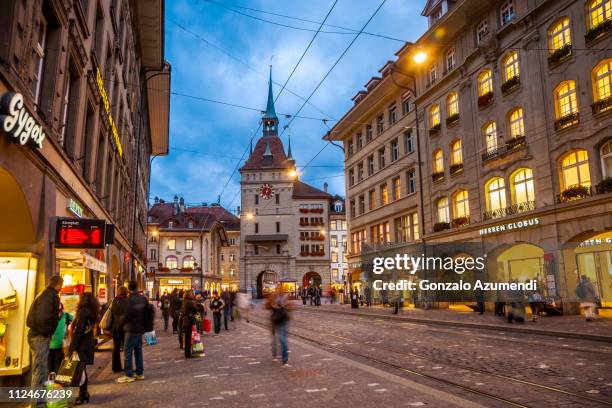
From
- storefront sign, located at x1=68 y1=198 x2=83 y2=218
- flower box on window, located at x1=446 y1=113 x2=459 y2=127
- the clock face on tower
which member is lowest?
storefront sign, located at x1=68 y1=198 x2=83 y2=218

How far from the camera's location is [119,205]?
81.6 feet

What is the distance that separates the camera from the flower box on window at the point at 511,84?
2523 cm

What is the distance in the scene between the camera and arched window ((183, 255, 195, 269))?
74125 mm

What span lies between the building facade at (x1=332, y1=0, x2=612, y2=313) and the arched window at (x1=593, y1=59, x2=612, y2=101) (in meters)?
0.04

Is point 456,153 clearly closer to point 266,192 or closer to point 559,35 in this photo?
point 559,35

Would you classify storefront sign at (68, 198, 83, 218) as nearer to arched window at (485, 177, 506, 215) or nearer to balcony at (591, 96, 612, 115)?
balcony at (591, 96, 612, 115)

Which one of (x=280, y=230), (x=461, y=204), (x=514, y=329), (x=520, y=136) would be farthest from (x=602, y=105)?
(x=280, y=230)

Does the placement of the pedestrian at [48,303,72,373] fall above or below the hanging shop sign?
below

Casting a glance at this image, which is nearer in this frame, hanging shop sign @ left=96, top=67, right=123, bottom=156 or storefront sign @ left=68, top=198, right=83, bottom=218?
storefront sign @ left=68, top=198, right=83, bottom=218

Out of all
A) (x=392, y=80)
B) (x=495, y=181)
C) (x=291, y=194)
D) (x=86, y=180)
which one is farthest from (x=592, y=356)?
(x=291, y=194)

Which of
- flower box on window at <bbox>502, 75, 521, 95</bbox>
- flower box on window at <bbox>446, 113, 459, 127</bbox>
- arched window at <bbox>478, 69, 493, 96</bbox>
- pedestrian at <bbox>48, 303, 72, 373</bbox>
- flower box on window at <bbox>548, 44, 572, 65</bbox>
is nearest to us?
pedestrian at <bbox>48, 303, 72, 373</bbox>

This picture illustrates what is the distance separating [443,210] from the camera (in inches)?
1266

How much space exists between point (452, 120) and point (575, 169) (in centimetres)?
979

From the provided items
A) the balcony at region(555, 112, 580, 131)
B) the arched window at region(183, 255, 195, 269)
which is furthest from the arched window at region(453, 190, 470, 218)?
the arched window at region(183, 255, 195, 269)
